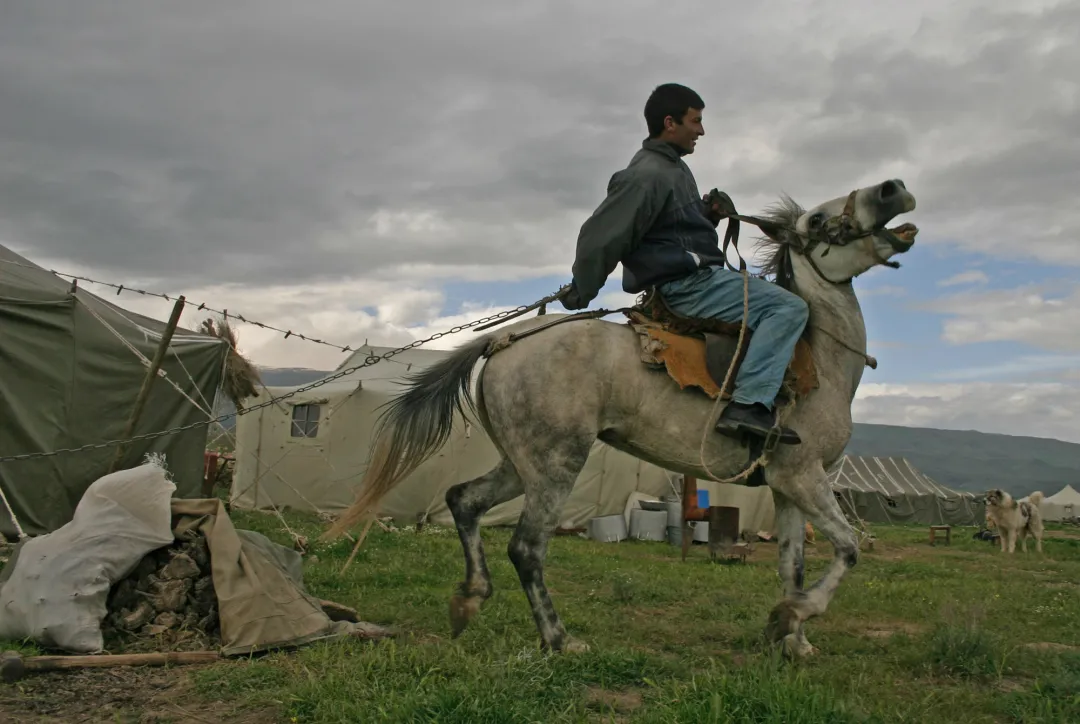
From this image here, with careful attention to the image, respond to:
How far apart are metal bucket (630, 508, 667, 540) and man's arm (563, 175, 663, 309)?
40.0ft

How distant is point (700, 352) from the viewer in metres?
5.40

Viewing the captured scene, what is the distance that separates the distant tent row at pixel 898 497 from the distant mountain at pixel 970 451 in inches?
3519

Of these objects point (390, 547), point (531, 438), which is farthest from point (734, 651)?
point (390, 547)

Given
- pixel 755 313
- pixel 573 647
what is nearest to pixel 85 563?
pixel 573 647

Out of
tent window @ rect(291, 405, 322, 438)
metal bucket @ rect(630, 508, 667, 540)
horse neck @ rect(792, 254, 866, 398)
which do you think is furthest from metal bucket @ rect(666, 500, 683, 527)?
horse neck @ rect(792, 254, 866, 398)

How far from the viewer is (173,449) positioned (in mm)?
13219


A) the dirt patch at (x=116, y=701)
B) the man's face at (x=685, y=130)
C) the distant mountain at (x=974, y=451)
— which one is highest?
the distant mountain at (x=974, y=451)

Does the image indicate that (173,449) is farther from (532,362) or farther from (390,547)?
(532,362)

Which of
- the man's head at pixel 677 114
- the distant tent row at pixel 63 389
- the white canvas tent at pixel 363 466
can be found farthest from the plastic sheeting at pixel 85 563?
the white canvas tent at pixel 363 466

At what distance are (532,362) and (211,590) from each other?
2.57m

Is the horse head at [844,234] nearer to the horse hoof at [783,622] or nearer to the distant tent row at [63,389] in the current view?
the horse hoof at [783,622]

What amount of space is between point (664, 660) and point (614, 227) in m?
2.53

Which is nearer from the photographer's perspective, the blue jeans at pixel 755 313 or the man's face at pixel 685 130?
the blue jeans at pixel 755 313

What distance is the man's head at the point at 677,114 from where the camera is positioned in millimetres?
5719
